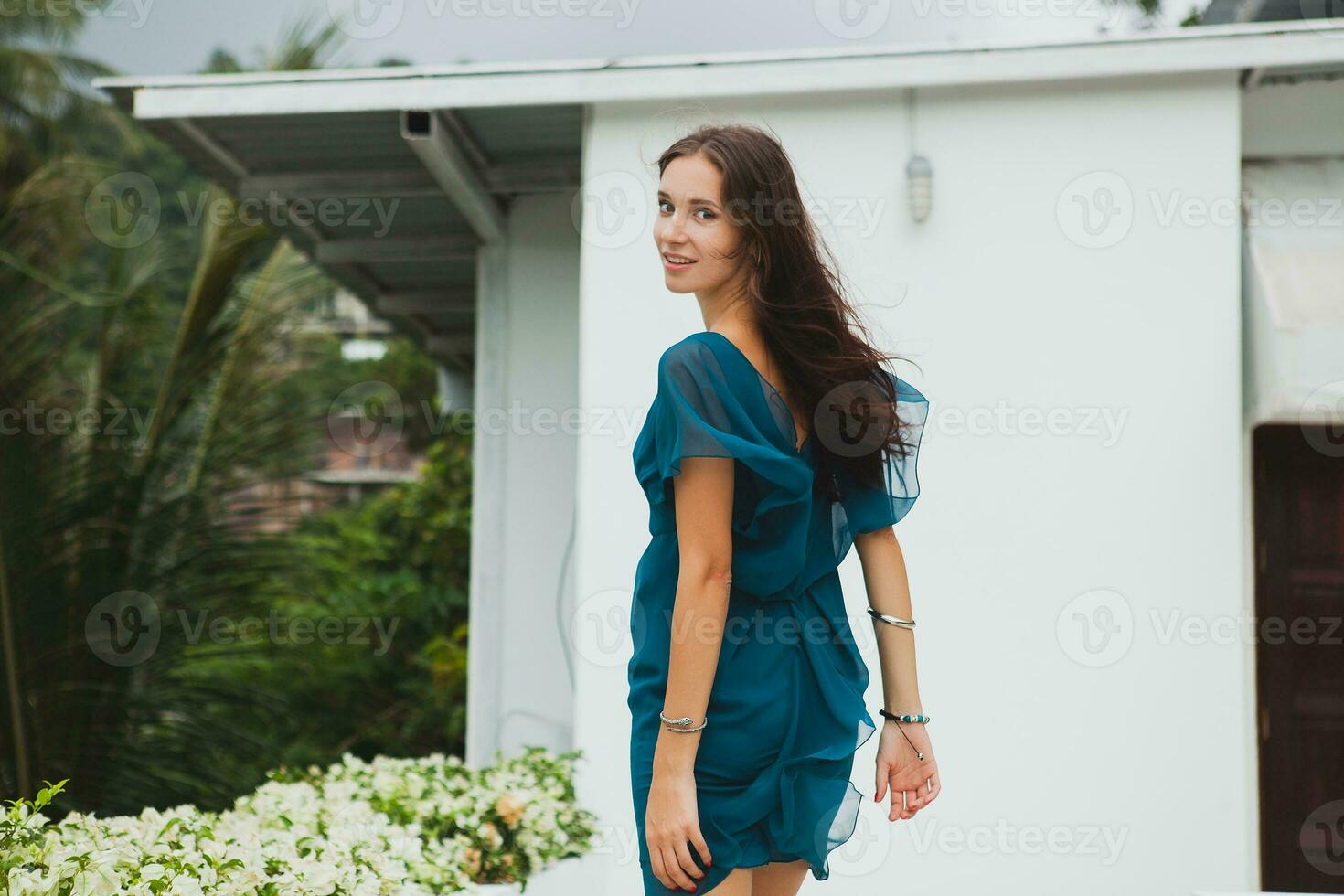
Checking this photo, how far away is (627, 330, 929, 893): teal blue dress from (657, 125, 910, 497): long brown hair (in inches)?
2.5

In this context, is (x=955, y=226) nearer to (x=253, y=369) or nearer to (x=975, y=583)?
(x=975, y=583)

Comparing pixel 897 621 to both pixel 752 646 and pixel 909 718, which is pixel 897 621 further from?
pixel 752 646

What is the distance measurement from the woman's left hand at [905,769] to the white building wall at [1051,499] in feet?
7.28

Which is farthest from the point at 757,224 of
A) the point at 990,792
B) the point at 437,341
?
the point at 437,341

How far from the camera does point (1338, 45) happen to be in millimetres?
3879

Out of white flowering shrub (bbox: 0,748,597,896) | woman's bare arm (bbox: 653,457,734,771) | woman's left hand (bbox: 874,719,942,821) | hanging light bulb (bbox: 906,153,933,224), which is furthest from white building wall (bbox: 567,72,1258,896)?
woman's bare arm (bbox: 653,457,734,771)

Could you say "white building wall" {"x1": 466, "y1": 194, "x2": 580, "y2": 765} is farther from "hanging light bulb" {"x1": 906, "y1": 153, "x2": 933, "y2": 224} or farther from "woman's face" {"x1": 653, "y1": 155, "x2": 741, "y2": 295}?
"woman's face" {"x1": 653, "y1": 155, "x2": 741, "y2": 295}

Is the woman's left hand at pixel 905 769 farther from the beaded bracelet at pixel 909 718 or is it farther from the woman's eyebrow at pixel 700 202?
the woman's eyebrow at pixel 700 202

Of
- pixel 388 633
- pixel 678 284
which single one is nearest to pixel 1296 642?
pixel 678 284

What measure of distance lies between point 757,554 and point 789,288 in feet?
1.39

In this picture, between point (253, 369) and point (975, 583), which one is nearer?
point (975, 583)

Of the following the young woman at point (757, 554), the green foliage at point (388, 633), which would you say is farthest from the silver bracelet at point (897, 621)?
the green foliage at point (388, 633)

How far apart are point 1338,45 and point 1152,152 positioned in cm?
65

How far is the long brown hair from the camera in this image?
1.78 metres
